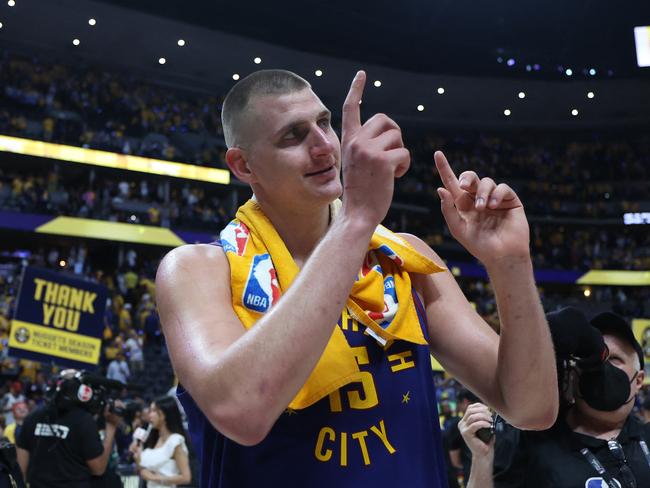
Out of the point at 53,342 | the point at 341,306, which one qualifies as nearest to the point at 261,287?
the point at 341,306

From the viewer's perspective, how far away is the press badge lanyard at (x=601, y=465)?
102 inches

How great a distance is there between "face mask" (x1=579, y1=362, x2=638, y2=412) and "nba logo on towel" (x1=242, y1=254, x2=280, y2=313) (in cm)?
139

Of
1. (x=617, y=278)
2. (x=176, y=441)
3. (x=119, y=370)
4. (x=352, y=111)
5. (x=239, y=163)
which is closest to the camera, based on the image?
(x=352, y=111)

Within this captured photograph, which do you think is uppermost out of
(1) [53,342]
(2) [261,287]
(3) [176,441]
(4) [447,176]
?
(1) [53,342]

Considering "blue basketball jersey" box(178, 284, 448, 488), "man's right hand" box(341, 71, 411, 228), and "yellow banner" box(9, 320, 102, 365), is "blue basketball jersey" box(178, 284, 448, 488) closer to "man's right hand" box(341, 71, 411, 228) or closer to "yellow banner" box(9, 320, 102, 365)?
"man's right hand" box(341, 71, 411, 228)

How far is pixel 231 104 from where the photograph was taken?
1.93 meters

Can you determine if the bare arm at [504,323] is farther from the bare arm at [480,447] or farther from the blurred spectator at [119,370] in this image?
the blurred spectator at [119,370]

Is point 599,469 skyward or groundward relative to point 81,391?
groundward

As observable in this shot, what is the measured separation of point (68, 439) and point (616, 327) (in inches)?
178

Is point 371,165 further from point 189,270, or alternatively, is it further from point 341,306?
point 189,270

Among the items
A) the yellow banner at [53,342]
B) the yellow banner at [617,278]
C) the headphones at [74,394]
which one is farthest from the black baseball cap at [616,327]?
the yellow banner at [617,278]

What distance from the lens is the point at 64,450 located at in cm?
615

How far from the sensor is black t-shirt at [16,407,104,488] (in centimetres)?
611

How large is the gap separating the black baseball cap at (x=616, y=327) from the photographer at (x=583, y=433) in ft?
0.04
